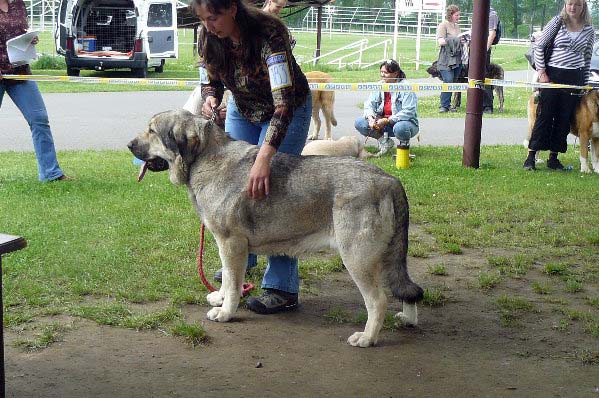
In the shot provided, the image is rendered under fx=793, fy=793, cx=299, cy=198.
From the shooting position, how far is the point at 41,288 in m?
5.28

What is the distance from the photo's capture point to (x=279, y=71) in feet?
14.8

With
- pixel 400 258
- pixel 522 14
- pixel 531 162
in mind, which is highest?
pixel 522 14

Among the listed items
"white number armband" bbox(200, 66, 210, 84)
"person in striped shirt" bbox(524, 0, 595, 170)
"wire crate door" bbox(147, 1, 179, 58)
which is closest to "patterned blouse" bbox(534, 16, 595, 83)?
"person in striped shirt" bbox(524, 0, 595, 170)

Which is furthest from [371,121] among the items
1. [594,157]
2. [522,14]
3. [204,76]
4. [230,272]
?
[522,14]

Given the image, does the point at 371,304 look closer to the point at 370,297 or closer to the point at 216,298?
the point at 370,297

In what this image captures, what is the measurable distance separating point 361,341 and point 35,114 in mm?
5448

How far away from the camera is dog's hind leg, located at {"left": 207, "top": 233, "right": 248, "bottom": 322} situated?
4672mm

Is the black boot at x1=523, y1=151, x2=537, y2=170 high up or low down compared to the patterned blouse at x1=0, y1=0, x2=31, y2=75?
down

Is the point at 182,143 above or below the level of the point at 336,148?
above

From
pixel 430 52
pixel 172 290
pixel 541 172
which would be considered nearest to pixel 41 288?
pixel 172 290

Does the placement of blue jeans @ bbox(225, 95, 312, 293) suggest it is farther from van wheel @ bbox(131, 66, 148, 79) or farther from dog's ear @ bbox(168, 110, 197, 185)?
van wheel @ bbox(131, 66, 148, 79)

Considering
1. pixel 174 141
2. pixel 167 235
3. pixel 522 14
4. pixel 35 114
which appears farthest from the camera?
pixel 522 14

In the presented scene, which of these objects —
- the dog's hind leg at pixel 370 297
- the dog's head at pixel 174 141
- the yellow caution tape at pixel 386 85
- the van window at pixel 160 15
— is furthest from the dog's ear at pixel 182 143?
the van window at pixel 160 15

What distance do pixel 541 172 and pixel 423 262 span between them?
177 inches
